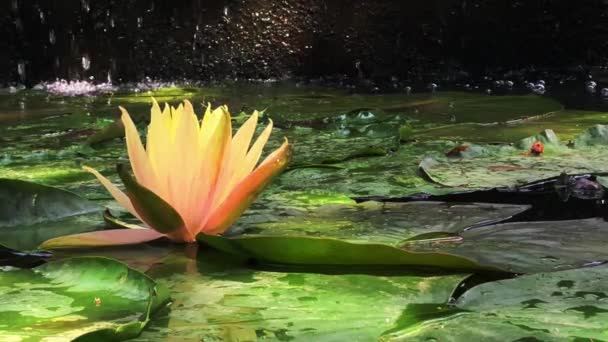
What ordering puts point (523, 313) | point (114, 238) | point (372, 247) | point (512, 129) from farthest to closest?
point (512, 129) < point (114, 238) < point (372, 247) < point (523, 313)

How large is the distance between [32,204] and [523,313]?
0.57 m

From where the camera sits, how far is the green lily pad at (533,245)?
0.62 meters

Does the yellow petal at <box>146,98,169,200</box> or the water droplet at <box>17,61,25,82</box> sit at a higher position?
the water droplet at <box>17,61,25,82</box>

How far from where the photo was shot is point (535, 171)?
1.07m

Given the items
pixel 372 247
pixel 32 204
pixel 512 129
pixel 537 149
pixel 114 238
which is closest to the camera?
pixel 372 247

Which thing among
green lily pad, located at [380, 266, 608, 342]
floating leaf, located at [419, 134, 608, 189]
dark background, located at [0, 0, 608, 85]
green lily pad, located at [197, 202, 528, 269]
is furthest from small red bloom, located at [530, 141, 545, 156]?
dark background, located at [0, 0, 608, 85]

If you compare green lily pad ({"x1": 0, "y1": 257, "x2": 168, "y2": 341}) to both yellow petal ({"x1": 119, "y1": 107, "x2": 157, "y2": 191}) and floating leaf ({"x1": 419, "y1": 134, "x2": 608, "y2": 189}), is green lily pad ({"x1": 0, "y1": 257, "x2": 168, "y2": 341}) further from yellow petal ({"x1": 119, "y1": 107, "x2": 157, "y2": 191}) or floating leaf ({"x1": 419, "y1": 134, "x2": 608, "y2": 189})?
floating leaf ({"x1": 419, "y1": 134, "x2": 608, "y2": 189})

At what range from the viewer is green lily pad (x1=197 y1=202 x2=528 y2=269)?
61 cm

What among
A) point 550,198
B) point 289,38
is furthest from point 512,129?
point 289,38

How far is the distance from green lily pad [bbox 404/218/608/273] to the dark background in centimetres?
333

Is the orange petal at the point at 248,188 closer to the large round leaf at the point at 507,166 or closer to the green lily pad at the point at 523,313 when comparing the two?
the green lily pad at the point at 523,313

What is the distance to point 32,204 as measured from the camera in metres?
0.84

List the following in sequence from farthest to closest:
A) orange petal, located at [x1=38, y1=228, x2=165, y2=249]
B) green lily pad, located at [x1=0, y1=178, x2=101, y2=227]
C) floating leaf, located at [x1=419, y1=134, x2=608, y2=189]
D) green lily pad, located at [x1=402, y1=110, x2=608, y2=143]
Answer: green lily pad, located at [x1=402, y1=110, x2=608, y2=143] → floating leaf, located at [x1=419, y1=134, x2=608, y2=189] → green lily pad, located at [x1=0, y1=178, x2=101, y2=227] → orange petal, located at [x1=38, y1=228, x2=165, y2=249]

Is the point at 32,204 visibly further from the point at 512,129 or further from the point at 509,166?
the point at 512,129
